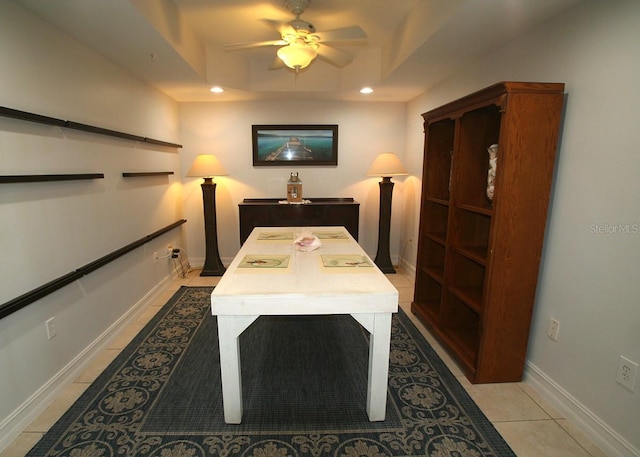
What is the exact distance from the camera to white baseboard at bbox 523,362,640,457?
4.95ft

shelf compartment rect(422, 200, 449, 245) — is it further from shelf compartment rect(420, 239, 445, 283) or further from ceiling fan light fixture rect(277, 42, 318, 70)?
ceiling fan light fixture rect(277, 42, 318, 70)

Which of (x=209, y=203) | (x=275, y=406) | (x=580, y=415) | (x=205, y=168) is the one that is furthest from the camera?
(x=209, y=203)

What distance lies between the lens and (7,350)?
1.65m

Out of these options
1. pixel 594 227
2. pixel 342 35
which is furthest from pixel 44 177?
pixel 594 227

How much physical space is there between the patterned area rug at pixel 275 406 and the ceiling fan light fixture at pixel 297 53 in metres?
2.06

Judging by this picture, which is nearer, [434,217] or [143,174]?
[434,217]

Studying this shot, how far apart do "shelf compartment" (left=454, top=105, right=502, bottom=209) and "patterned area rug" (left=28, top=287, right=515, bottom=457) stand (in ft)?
3.89

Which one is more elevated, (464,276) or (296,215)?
(296,215)

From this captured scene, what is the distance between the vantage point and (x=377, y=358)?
1646mm

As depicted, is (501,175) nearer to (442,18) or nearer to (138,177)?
(442,18)

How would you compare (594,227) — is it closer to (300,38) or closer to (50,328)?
(300,38)

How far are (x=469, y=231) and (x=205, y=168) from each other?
2927mm

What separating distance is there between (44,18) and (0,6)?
0.28 meters

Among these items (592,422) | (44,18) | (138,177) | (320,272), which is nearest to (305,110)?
(138,177)
